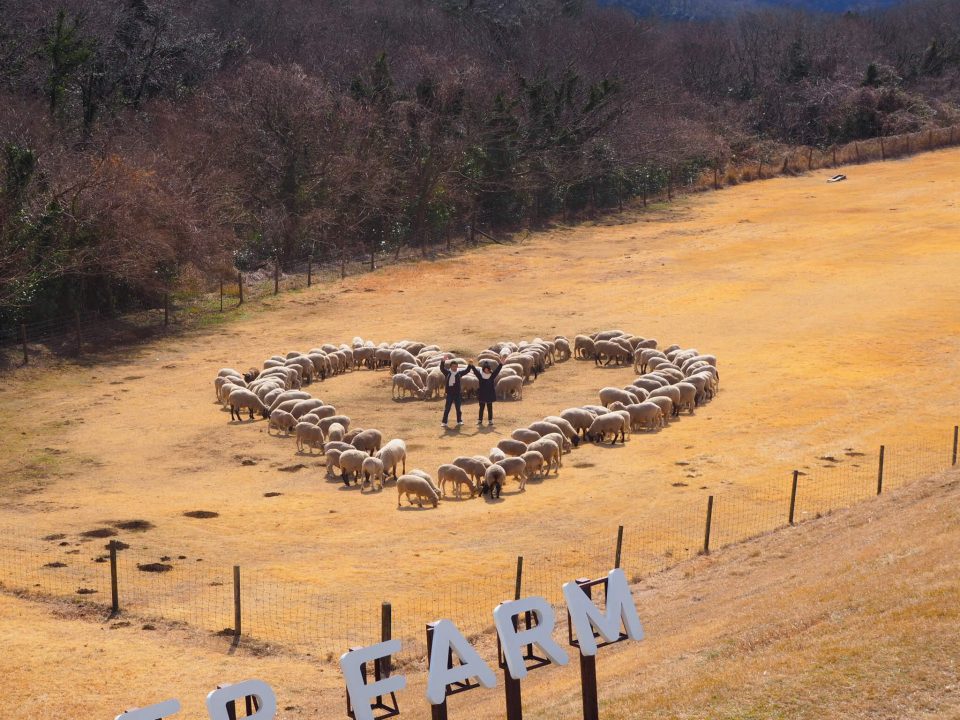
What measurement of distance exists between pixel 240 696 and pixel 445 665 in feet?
6.16

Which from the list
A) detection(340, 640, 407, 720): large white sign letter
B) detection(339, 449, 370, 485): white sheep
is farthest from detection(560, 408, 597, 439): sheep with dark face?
detection(340, 640, 407, 720): large white sign letter

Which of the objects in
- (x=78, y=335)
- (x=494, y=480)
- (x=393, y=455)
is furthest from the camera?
(x=78, y=335)

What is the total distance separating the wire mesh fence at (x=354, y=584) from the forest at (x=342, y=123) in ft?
57.6

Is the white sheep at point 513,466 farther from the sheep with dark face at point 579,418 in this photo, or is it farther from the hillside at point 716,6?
the hillside at point 716,6

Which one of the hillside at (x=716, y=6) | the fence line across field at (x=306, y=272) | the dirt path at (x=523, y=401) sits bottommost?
the dirt path at (x=523, y=401)

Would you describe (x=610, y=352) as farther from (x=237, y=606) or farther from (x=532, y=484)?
(x=237, y=606)

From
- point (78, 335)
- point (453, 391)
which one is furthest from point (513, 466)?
point (78, 335)

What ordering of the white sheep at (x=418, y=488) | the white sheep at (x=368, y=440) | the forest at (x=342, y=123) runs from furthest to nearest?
the forest at (x=342, y=123) → the white sheep at (x=368, y=440) → the white sheep at (x=418, y=488)

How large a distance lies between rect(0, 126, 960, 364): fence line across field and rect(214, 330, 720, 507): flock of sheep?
684 cm

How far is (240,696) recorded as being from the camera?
1055cm

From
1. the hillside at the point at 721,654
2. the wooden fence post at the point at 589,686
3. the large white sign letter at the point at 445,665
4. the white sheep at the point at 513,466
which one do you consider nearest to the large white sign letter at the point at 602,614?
the wooden fence post at the point at 589,686

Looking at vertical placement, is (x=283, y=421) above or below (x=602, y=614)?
below

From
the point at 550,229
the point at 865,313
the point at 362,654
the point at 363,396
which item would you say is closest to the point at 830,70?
the point at 550,229

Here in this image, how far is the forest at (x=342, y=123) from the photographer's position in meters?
40.1
